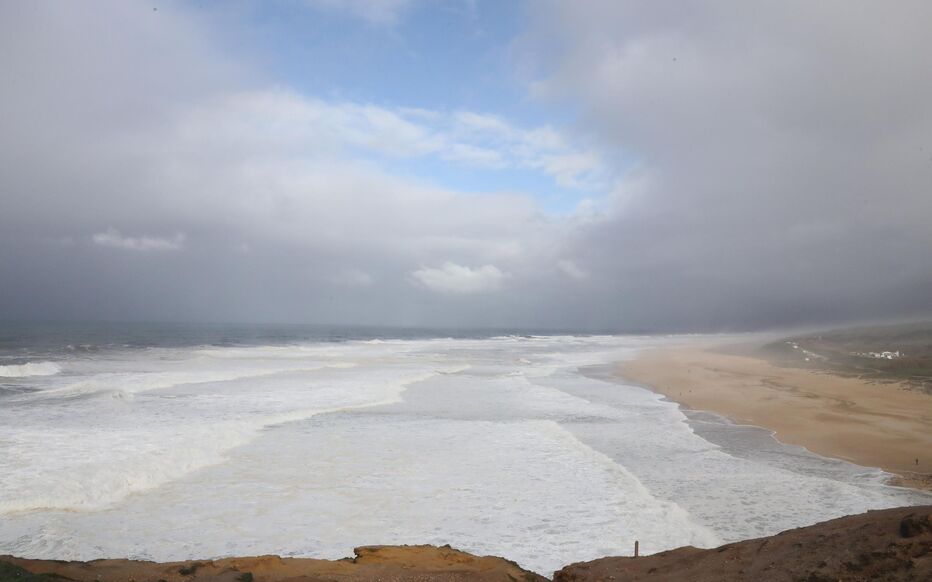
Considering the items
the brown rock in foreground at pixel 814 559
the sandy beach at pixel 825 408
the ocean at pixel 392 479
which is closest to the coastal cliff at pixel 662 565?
the brown rock in foreground at pixel 814 559

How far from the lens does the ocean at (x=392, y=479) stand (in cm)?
800

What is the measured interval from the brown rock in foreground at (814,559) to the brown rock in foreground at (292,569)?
Answer: 0.92 meters

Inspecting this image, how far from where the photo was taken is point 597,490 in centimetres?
1025

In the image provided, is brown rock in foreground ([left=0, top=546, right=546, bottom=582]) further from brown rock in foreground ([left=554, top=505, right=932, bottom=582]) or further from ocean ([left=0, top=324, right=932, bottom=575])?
ocean ([left=0, top=324, right=932, bottom=575])

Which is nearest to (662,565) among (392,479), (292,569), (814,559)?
(814,559)

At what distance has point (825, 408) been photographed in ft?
65.2

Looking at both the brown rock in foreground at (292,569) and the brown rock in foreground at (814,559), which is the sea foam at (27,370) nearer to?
the brown rock in foreground at (292,569)

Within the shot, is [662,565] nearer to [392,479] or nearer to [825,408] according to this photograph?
[392,479]

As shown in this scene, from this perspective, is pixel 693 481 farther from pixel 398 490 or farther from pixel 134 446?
pixel 134 446

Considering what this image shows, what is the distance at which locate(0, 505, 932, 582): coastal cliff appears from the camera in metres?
4.15

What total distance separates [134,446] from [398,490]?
7283 mm

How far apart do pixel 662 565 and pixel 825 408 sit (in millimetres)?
18618

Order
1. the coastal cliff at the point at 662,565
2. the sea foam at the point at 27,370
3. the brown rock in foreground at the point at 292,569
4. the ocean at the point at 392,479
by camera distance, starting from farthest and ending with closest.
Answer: the sea foam at the point at 27,370 < the ocean at the point at 392,479 < the brown rock in foreground at the point at 292,569 < the coastal cliff at the point at 662,565

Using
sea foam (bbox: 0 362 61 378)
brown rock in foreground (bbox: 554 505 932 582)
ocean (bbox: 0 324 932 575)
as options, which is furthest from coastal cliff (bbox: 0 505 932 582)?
sea foam (bbox: 0 362 61 378)
